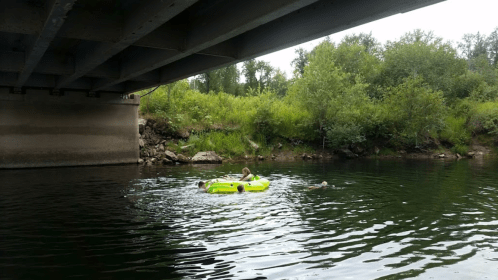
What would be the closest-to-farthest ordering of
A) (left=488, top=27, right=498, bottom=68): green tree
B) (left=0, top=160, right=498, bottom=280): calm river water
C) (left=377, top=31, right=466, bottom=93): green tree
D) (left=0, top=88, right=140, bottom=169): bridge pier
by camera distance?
(left=0, top=160, right=498, bottom=280): calm river water, (left=0, top=88, right=140, bottom=169): bridge pier, (left=377, top=31, right=466, bottom=93): green tree, (left=488, top=27, right=498, bottom=68): green tree

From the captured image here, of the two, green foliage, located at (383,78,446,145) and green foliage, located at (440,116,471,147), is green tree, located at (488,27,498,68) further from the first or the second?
green foliage, located at (383,78,446,145)

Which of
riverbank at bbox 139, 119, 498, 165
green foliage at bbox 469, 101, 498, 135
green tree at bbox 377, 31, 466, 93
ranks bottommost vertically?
riverbank at bbox 139, 119, 498, 165

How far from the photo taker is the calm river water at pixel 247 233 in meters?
5.79

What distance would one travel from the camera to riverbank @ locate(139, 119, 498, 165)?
28266mm

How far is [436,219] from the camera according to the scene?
368 inches

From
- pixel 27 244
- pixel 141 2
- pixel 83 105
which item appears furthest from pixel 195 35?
pixel 83 105

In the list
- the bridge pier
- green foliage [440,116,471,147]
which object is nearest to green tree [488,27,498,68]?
green foliage [440,116,471,147]

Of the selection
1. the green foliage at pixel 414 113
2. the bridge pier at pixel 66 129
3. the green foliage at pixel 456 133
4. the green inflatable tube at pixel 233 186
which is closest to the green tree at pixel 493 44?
the green foliage at pixel 456 133

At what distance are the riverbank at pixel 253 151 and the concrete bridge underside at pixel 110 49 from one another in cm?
281

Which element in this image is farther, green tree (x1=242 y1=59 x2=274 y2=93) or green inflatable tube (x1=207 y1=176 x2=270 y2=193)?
green tree (x1=242 y1=59 x2=274 y2=93)

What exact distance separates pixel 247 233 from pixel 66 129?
19.1 m

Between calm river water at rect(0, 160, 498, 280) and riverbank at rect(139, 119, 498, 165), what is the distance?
1347cm

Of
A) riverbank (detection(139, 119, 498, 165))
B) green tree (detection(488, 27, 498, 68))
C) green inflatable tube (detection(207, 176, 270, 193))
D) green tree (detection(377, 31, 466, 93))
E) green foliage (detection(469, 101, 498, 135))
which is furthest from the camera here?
green tree (detection(488, 27, 498, 68))

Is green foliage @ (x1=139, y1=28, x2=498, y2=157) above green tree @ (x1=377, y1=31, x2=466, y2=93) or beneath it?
beneath
